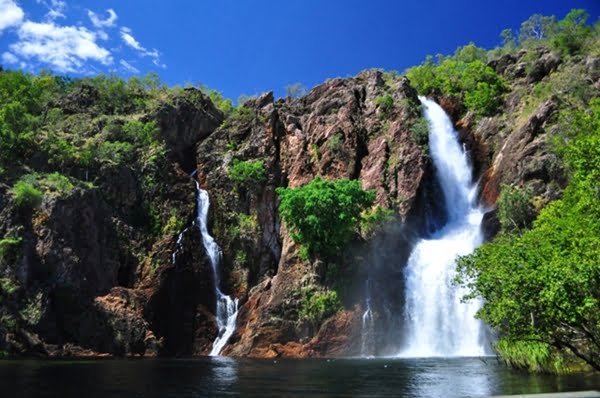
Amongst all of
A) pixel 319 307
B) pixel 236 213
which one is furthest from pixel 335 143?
pixel 319 307

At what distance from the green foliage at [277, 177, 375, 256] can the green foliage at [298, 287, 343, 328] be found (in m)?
4.46

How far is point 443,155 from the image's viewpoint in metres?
62.9

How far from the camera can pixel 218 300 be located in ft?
178

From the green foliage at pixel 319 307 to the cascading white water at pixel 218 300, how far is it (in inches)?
309

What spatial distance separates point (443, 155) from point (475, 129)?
754 centimetres

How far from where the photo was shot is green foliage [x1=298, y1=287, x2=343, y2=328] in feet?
162

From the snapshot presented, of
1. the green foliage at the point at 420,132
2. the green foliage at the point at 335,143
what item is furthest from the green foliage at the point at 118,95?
the green foliage at the point at 420,132

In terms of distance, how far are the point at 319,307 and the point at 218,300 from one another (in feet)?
37.4

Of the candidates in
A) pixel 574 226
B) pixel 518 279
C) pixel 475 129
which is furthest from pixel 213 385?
pixel 475 129

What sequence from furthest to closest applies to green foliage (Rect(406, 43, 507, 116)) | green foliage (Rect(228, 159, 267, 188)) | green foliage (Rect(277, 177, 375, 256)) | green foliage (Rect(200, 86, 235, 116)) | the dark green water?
1. green foliage (Rect(200, 86, 235, 116))
2. green foliage (Rect(406, 43, 507, 116))
3. green foliage (Rect(228, 159, 267, 188))
4. green foliage (Rect(277, 177, 375, 256))
5. the dark green water

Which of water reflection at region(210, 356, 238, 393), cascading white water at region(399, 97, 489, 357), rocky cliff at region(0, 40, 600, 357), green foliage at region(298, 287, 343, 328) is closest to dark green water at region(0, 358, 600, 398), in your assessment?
water reflection at region(210, 356, 238, 393)

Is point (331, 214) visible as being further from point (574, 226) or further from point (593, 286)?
point (593, 286)

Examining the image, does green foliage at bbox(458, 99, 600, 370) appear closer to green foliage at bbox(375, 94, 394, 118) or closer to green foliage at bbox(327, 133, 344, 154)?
green foliage at bbox(327, 133, 344, 154)

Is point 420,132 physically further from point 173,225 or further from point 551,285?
point 551,285
